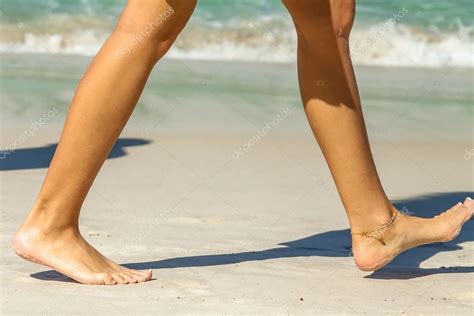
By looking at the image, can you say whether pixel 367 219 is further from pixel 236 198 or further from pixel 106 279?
pixel 236 198

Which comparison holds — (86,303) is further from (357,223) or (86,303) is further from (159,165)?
(159,165)

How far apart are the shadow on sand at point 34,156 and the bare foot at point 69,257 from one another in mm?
2181

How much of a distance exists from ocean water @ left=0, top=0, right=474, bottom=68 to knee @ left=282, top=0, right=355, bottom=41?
858 cm

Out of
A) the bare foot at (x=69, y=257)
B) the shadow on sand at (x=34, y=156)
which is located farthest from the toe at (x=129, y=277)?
the shadow on sand at (x=34, y=156)

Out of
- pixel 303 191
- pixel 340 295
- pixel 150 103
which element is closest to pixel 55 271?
pixel 340 295

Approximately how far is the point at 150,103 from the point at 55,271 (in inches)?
190

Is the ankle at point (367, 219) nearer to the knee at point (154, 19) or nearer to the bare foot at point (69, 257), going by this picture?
the bare foot at point (69, 257)

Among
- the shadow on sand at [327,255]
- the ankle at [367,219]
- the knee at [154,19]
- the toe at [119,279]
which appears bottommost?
the shadow on sand at [327,255]

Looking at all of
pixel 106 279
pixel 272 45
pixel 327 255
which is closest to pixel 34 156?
pixel 327 255

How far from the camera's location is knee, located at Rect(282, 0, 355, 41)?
3453 millimetres

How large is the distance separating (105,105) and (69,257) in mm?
428

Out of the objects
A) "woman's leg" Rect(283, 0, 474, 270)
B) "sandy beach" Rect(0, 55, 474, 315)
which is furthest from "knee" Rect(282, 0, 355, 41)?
"sandy beach" Rect(0, 55, 474, 315)

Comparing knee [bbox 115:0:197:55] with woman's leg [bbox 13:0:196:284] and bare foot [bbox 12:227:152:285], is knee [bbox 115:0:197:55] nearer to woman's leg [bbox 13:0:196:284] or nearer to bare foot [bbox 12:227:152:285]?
woman's leg [bbox 13:0:196:284]

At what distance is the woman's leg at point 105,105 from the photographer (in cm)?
338
